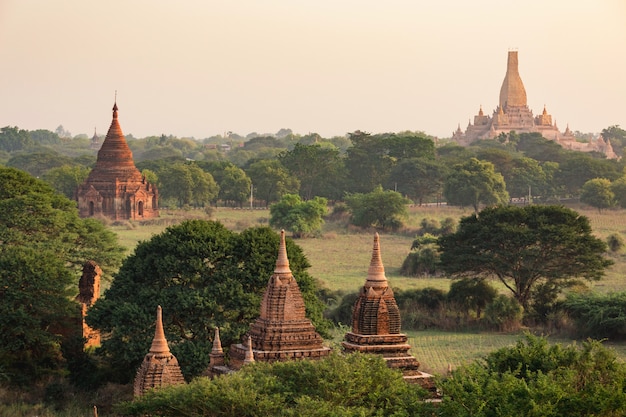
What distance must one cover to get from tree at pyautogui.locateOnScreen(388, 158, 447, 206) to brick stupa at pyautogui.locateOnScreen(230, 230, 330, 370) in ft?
225

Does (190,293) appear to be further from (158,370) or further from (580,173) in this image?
(580,173)

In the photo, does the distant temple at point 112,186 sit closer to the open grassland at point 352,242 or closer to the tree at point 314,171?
the open grassland at point 352,242

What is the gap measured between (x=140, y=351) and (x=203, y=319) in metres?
1.70

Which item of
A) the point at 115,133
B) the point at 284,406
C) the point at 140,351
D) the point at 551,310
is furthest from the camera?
the point at 115,133

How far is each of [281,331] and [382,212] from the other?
50.7 metres

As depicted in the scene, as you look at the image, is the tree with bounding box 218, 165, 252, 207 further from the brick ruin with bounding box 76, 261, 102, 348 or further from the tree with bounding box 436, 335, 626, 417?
the tree with bounding box 436, 335, 626, 417

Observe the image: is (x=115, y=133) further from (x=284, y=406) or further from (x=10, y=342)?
(x=284, y=406)

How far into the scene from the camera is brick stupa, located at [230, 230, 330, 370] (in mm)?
26359

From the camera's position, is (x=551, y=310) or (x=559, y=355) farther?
(x=551, y=310)

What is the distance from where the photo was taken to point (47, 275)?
1501 inches

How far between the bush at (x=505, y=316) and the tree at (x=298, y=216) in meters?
27.7

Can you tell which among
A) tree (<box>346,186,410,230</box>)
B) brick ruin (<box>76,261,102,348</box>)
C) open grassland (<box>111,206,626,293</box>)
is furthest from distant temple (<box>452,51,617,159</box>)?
brick ruin (<box>76,261,102,348</box>)

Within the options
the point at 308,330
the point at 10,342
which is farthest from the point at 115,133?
the point at 308,330

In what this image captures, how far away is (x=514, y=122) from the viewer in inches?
6555
